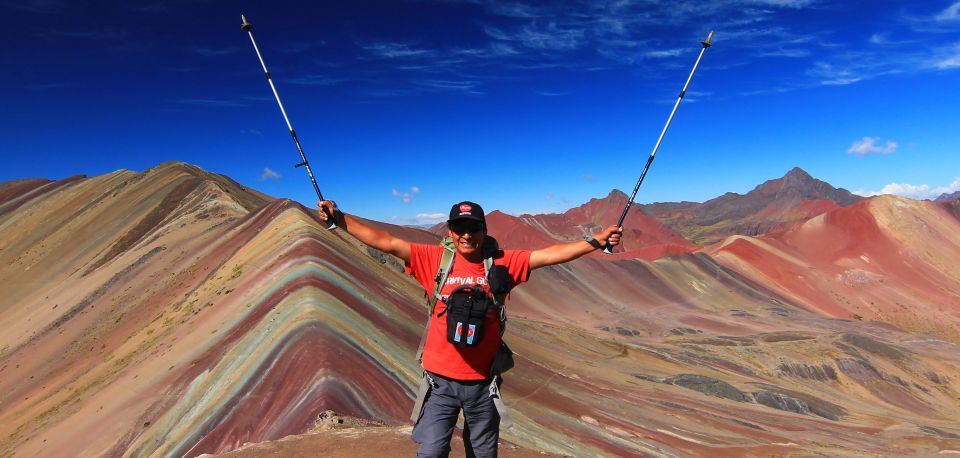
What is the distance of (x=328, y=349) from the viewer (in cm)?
1262

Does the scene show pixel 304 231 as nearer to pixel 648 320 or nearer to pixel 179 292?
pixel 179 292

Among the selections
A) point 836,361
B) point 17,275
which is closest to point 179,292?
point 17,275

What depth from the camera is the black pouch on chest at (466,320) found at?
14.6ft

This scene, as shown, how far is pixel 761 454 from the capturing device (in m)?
18.2

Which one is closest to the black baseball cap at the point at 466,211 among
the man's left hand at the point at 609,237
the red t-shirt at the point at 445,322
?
the red t-shirt at the point at 445,322

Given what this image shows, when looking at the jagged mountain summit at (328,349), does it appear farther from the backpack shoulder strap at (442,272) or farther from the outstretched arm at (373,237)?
the outstretched arm at (373,237)

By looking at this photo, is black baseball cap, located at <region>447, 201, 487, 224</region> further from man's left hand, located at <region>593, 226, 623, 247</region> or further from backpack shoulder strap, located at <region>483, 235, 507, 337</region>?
man's left hand, located at <region>593, 226, 623, 247</region>

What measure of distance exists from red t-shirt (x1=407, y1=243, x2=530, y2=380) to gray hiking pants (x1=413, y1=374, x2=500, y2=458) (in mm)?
112

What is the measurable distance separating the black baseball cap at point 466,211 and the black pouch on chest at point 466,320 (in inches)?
25.8

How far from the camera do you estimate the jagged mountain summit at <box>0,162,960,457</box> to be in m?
12.5

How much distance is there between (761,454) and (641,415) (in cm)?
452

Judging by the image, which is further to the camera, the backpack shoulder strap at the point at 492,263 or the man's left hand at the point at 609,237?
the man's left hand at the point at 609,237

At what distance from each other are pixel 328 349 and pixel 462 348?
29.6ft

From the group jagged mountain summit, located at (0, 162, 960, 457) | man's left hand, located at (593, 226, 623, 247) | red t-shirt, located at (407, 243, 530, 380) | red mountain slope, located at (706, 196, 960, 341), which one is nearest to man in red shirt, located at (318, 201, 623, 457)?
red t-shirt, located at (407, 243, 530, 380)
